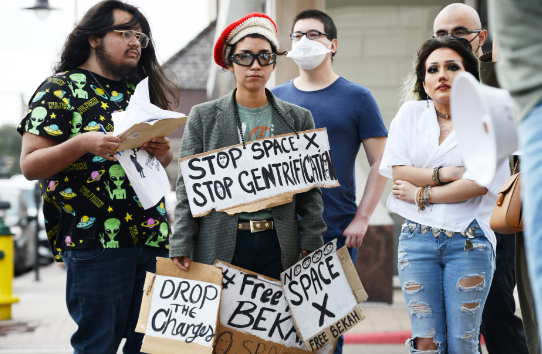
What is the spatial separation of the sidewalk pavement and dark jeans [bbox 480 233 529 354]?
2.26 meters

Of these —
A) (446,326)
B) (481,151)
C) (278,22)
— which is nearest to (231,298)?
(446,326)

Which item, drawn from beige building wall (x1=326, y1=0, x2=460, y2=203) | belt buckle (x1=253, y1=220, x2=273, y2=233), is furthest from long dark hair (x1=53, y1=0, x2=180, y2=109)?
beige building wall (x1=326, y1=0, x2=460, y2=203)

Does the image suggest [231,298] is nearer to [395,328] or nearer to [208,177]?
[208,177]

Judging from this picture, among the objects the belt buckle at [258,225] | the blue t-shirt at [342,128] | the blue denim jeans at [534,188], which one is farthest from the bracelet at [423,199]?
the blue denim jeans at [534,188]

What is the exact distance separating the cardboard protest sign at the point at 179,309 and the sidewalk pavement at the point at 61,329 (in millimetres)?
3135

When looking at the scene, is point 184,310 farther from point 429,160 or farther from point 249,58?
point 429,160

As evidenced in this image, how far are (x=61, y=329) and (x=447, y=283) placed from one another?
17.5ft

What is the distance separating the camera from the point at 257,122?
361cm

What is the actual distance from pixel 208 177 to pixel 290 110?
23.6 inches

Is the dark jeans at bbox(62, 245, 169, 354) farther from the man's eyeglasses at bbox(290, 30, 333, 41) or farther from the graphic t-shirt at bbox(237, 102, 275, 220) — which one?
the man's eyeglasses at bbox(290, 30, 333, 41)

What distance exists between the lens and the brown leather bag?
9.34ft

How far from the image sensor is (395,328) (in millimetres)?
6996

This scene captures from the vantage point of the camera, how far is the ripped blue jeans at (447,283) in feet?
11.1

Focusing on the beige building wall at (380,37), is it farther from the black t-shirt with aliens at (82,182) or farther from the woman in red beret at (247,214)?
the black t-shirt with aliens at (82,182)
